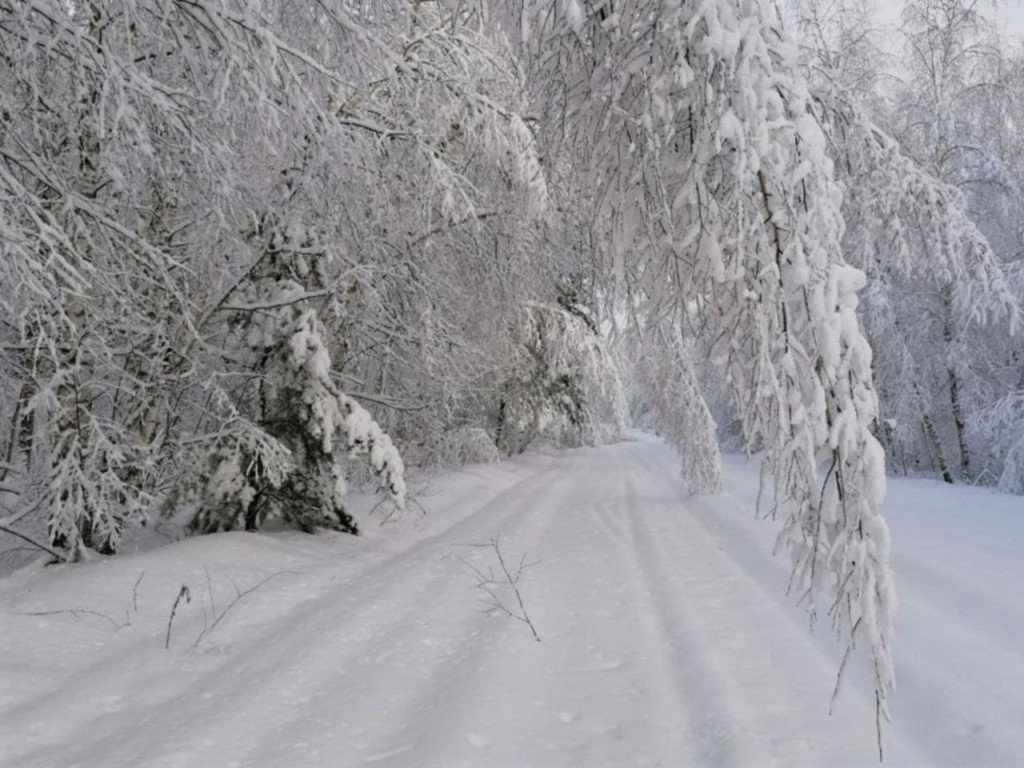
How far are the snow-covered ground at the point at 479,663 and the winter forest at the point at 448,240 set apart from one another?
244 millimetres

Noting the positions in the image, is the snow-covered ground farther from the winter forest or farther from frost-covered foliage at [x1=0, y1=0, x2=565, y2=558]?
frost-covered foliage at [x1=0, y1=0, x2=565, y2=558]

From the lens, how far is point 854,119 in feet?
11.3

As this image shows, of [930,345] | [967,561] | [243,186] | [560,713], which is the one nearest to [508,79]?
[243,186]

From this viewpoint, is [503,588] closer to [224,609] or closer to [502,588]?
[502,588]

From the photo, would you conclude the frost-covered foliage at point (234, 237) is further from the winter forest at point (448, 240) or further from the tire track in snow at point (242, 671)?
the tire track in snow at point (242, 671)

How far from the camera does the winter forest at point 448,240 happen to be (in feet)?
6.04

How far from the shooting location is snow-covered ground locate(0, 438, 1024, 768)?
2.83 meters

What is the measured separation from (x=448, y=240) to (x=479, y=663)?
5.39m

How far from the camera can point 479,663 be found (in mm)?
3777

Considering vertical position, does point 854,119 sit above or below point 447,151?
below

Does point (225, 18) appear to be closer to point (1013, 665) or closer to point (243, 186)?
point (243, 186)

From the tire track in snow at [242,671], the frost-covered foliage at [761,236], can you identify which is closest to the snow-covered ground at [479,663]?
the tire track in snow at [242,671]

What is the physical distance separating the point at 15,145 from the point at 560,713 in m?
4.72

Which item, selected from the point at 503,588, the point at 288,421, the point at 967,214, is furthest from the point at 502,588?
the point at 967,214
